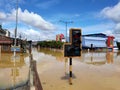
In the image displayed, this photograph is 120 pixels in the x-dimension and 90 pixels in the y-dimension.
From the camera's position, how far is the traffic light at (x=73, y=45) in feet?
51.9

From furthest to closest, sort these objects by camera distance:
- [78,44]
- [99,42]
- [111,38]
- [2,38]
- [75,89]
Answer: [99,42] → [111,38] → [2,38] → [78,44] → [75,89]

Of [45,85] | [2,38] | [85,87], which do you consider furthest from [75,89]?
[2,38]

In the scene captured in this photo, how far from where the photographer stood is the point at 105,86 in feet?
52.7

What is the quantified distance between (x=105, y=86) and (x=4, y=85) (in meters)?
7.29

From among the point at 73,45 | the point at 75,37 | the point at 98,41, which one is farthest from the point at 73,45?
the point at 98,41

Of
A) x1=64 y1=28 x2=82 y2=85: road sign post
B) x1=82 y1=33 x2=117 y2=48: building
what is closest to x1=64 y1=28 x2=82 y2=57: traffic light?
x1=64 y1=28 x2=82 y2=85: road sign post

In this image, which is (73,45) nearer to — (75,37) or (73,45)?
(73,45)

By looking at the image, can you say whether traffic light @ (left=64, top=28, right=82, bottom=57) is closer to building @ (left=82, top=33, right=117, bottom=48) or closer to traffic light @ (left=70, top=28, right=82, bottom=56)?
traffic light @ (left=70, top=28, right=82, bottom=56)

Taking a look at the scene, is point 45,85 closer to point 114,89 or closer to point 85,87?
point 85,87

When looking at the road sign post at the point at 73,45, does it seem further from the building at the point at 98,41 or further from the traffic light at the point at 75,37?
the building at the point at 98,41

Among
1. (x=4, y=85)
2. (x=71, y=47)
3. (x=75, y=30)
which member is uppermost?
(x=75, y=30)

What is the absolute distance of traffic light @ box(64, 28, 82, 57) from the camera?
1583 cm

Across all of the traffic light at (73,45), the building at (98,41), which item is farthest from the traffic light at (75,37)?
the building at (98,41)

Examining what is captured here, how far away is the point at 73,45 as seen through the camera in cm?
1600
